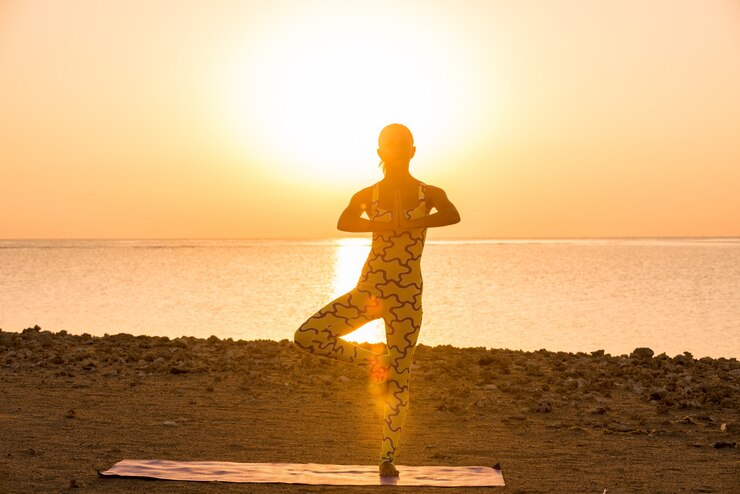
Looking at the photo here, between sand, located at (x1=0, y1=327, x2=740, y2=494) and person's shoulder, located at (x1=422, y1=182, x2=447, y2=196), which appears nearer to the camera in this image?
person's shoulder, located at (x1=422, y1=182, x2=447, y2=196)

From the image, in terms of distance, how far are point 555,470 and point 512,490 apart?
1097 millimetres

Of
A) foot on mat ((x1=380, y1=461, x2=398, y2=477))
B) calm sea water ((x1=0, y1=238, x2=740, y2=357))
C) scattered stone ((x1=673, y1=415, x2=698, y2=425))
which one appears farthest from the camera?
calm sea water ((x1=0, y1=238, x2=740, y2=357))

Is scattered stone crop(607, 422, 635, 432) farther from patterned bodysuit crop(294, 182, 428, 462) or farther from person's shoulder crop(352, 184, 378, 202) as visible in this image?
person's shoulder crop(352, 184, 378, 202)

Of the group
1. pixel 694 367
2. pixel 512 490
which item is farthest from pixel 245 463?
pixel 694 367

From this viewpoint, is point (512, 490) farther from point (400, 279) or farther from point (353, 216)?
point (353, 216)

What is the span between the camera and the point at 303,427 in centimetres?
1188

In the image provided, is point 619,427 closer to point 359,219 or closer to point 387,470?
point 387,470

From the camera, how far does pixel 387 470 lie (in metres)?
8.97

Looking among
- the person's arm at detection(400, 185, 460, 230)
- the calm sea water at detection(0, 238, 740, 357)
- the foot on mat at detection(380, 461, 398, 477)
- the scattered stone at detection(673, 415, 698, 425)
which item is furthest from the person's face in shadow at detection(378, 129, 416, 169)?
the calm sea water at detection(0, 238, 740, 357)

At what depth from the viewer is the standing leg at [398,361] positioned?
8.47 metres

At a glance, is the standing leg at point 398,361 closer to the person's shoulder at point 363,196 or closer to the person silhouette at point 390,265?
the person silhouette at point 390,265

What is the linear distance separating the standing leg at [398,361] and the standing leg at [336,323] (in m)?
0.21

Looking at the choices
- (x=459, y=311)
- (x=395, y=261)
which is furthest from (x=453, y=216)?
(x=459, y=311)

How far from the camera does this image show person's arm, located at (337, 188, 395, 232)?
841 cm
